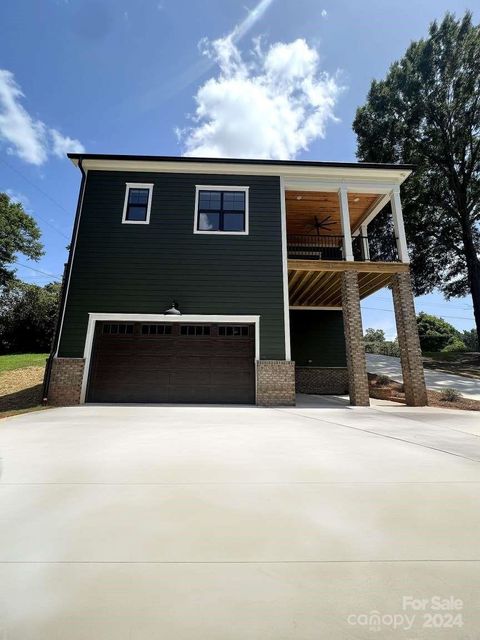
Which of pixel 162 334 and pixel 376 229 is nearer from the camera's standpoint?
pixel 162 334

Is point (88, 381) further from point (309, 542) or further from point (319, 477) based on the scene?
point (309, 542)

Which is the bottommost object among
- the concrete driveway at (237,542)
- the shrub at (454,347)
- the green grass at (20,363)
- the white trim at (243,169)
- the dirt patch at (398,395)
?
the concrete driveway at (237,542)

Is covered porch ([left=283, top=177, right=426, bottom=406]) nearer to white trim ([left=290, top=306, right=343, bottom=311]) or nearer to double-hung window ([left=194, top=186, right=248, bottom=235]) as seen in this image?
white trim ([left=290, top=306, right=343, bottom=311])

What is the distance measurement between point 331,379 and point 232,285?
7140mm

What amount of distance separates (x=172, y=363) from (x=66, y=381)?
3105mm

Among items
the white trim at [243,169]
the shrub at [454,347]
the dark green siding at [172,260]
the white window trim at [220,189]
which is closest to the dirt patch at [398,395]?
the dark green siding at [172,260]

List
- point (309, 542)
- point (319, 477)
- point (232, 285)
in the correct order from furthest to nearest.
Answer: point (232, 285), point (319, 477), point (309, 542)

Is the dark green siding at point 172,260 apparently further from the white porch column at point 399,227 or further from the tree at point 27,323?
the tree at point 27,323

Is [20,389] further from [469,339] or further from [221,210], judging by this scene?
[469,339]

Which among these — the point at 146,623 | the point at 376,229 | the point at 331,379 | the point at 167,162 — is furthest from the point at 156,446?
the point at 376,229

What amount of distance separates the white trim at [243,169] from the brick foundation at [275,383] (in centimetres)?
667

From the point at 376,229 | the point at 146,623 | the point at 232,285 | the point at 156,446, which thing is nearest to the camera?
the point at 146,623

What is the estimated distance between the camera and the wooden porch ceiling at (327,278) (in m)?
9.93

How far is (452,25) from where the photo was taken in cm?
1811
